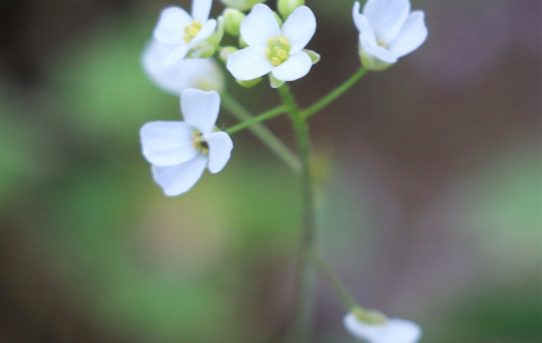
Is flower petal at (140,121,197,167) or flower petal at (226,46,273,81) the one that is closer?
flower petal at (226,46,273,81)

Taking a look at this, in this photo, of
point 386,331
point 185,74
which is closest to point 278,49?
point 185,74

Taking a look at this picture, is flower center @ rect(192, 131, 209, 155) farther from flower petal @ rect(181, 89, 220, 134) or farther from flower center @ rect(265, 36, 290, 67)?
flower center @ rect(265, 36, 290, 67)

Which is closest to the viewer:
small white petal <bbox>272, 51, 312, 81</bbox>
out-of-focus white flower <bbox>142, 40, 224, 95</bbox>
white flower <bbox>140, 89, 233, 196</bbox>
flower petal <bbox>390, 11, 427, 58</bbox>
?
small white petal <bbox>272, 51, 312, 81</bbox>

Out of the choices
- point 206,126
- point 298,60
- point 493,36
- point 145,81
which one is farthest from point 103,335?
point 493,36

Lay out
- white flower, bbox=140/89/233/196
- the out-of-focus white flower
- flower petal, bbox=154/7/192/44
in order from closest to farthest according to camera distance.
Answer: white flower, bbox=140/89/233/196
flower petal, bbox=154/7/192/44
the out-of-focus white flower

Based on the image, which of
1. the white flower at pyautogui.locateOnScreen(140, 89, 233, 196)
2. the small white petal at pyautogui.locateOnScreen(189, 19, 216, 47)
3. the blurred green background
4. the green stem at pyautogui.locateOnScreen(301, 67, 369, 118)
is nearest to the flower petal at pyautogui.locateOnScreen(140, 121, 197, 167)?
the white flower at pyautogui.locateOnScreen(140, 89, 233, 196)

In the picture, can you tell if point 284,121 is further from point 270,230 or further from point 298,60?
point 298,60

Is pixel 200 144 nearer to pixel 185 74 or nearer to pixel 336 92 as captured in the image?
pixel 336 92
